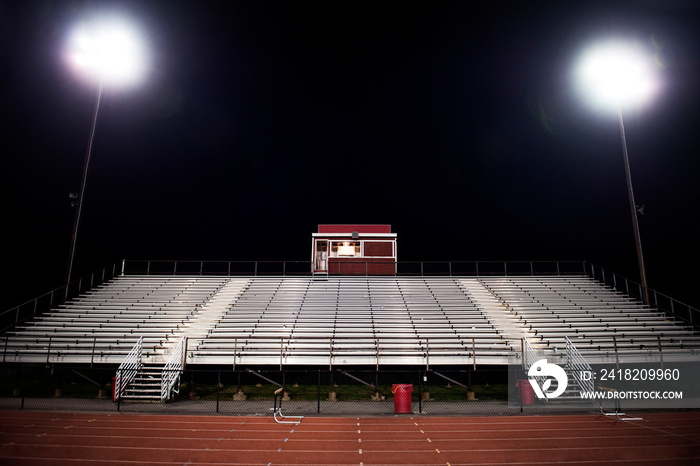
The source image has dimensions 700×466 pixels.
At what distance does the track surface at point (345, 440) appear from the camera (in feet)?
21.6

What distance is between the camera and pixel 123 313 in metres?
16.1

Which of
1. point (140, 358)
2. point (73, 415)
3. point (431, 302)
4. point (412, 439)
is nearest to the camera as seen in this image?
point (412, 439)

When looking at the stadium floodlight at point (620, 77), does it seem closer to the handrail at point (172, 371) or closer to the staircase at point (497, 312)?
the staircase at point (497, 312)

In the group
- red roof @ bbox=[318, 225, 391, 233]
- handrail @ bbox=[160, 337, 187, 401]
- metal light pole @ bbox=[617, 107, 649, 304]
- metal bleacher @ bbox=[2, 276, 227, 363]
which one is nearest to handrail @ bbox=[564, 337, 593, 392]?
metal light pole @ bbox=[617, 107, 649, 304]

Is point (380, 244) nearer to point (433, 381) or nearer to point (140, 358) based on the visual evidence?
point (433, 381)

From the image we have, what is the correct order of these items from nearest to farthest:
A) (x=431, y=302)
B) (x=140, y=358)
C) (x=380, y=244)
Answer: (x=140, y=358) < (x=431, y=302) < (x=380, y=244)

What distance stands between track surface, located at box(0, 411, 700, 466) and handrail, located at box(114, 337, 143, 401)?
99 centimetres

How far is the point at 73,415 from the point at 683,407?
15.7m

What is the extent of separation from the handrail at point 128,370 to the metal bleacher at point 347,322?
51 cm

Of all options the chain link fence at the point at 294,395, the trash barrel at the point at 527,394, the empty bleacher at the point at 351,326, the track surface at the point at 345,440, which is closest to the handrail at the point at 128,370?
the chain link fence at the point at 294,395

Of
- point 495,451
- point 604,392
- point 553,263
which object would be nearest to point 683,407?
point 604,392

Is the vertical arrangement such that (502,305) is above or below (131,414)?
above

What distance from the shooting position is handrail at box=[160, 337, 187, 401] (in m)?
10.7

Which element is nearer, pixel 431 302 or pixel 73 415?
pixel 73 415
